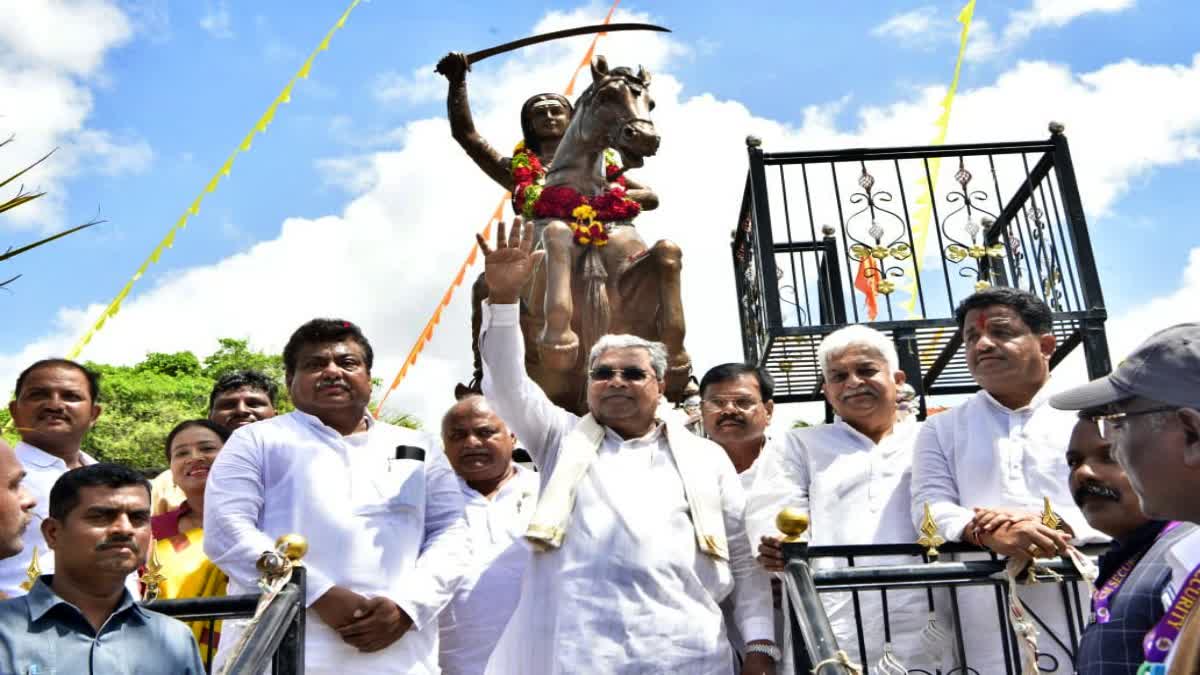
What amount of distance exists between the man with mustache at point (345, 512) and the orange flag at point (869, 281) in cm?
456

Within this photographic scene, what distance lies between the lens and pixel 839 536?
398cm

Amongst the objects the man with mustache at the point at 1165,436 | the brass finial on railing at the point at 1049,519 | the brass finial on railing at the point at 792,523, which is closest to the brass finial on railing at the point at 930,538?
the brass finial on railing at the point at 1049,519

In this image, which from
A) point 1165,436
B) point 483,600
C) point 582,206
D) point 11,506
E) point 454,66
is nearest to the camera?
point 1165,436

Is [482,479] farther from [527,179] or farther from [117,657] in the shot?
[527,179]

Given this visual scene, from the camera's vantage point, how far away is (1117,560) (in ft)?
8.80

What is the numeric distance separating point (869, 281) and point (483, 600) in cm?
481

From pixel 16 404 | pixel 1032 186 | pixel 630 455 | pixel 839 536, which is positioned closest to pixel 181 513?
pixel 16 404

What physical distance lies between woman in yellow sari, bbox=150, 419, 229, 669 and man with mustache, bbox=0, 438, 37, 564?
Answer: 88 cm

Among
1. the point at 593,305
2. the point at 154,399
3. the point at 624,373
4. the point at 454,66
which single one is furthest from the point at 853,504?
the point at 154,399

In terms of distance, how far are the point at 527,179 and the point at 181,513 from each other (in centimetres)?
378

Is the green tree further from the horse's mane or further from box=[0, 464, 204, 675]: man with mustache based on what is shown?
box=[0, 464, 204, 675]: man with mustache

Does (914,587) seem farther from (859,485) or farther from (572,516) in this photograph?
(572,516)

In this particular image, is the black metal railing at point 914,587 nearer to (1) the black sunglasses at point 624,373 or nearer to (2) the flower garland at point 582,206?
(1) the black sunglasses at point 624,373

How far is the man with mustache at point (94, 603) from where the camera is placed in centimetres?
295
